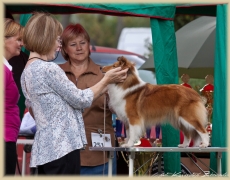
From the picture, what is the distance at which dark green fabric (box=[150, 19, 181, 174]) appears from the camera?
542cm

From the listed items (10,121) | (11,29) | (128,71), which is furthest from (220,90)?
(10,121)

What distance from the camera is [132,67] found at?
504 centimetres

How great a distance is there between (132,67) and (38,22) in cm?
158

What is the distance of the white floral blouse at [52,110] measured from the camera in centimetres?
353

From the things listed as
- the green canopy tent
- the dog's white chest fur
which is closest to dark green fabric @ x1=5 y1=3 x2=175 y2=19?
the green canopy tent

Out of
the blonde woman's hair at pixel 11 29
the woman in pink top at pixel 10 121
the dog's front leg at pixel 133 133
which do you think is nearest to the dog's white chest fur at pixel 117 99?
the dog's front leg at pixel 133 133

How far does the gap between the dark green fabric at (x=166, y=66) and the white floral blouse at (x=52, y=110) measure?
199 cm

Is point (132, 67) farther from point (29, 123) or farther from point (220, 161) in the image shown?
point (29, 123)

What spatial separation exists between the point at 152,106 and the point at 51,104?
1.77 metres

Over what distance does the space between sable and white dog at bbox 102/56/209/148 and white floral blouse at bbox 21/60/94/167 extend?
1.40 meters

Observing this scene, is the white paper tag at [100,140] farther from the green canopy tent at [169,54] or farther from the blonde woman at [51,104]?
the blonde woman at [51,104]

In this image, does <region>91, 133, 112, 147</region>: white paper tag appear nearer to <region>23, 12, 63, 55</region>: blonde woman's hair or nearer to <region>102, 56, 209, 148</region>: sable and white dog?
<region>102, 56, 209, 148</region>: sable and white dog

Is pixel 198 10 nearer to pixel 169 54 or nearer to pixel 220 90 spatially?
pixel 169 54

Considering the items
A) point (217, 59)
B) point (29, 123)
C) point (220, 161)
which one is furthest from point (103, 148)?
point (29, 123)
